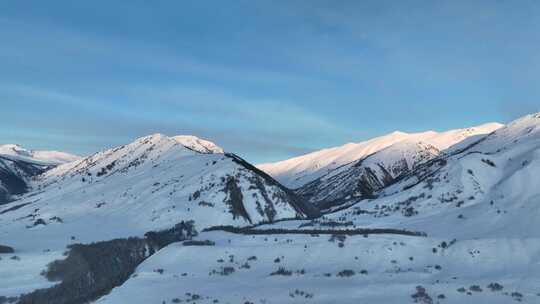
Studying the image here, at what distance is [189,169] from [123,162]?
139 ft

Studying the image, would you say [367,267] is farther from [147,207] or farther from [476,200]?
[147,207]

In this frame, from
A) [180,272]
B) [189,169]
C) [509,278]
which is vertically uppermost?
[189,169]

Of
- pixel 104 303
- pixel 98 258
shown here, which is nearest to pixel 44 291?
pixel 98 258

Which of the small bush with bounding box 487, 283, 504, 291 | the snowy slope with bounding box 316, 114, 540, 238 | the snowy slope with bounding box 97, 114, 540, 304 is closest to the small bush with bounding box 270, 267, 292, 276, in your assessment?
the snowy slope with bounding box 97, 114, 540, 304

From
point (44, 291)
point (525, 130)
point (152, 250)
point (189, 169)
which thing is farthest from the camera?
point (525, 130)

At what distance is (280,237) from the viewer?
48188 mm

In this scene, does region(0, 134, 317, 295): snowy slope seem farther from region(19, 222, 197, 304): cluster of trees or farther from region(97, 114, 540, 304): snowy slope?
region(97, 114, 540, 304): snowy slope

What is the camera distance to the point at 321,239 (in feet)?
142

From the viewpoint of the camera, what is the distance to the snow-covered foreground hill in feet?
96.4

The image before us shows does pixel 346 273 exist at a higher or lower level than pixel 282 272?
lower

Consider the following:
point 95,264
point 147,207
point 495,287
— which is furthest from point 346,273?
point 147,207

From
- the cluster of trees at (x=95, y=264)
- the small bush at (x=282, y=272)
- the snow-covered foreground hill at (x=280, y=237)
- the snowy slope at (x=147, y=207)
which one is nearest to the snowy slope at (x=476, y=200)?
the snow-covered foreground hill at (x=280, y=237)

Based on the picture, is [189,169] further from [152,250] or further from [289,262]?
[289,262]

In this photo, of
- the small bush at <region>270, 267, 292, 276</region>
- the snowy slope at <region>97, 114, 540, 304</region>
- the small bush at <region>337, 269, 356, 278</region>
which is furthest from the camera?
the small bush at <region>270, 267, 292, 276</region>
